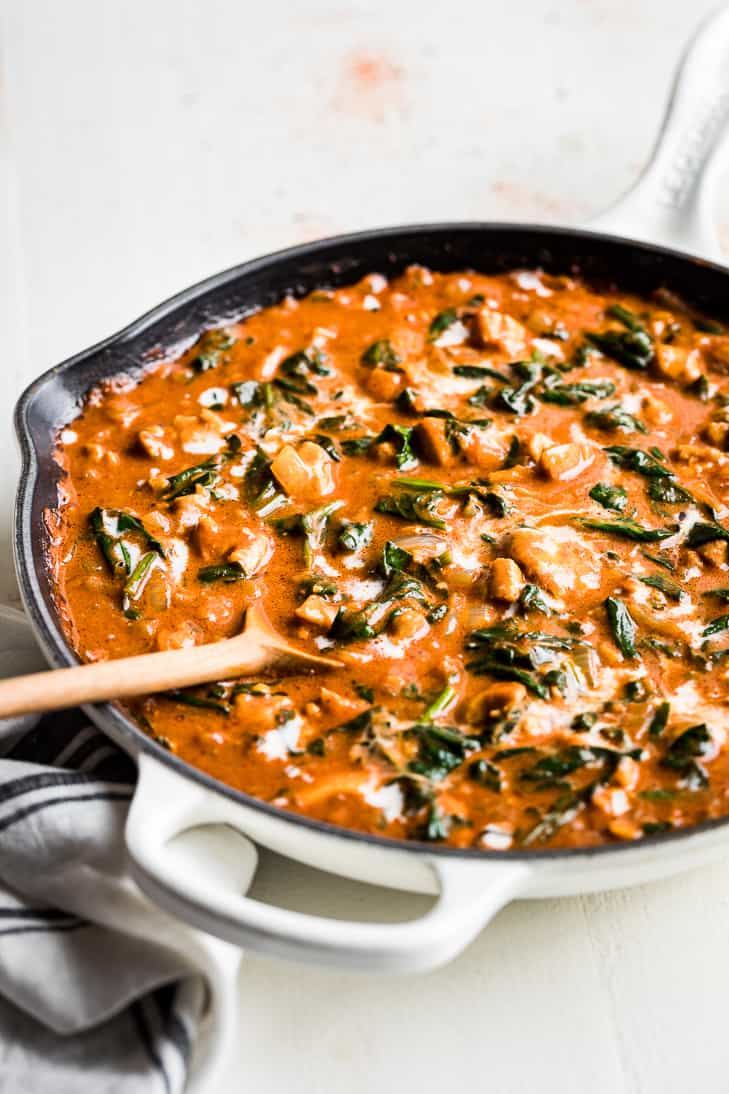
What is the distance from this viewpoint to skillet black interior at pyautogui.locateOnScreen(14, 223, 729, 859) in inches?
181

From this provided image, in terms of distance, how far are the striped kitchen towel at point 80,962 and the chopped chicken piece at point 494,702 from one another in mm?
967

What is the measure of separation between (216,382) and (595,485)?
4.74ft

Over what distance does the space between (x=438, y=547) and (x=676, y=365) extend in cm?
136

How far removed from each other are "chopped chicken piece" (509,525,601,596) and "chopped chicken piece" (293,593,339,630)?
60 cm

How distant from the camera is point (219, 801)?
3338mm

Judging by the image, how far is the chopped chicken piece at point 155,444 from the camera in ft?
15.2

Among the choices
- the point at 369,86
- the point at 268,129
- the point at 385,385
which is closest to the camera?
the point at 385,385

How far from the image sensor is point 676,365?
502 cm

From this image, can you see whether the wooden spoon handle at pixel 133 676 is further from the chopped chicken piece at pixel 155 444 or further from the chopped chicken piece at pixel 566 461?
the chopped chicken piece at pixel 566 461

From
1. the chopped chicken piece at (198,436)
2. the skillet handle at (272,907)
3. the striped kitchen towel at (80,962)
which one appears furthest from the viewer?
the chopped chicken piece at (198,436)

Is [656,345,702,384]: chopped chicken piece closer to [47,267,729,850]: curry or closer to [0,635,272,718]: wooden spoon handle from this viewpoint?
[47,267,729,850]: curry

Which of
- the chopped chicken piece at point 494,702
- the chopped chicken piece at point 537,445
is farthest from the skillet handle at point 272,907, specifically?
the chopped chicken piece at point 537,445

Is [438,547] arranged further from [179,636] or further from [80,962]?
[80,962]

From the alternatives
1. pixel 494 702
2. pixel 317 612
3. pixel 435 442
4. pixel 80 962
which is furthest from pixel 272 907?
pixel 435 442
